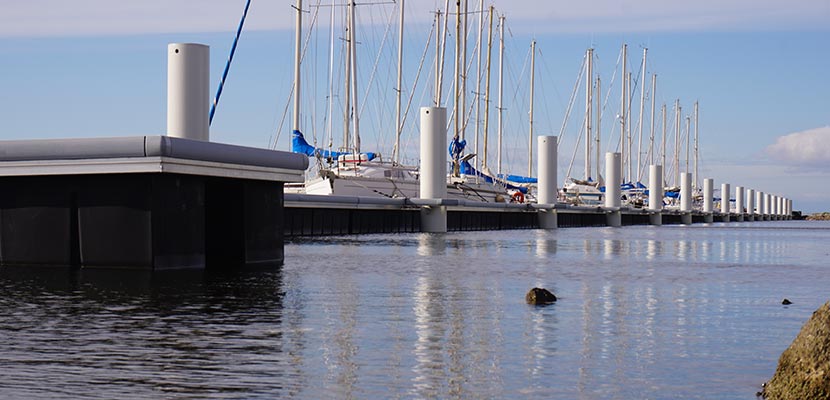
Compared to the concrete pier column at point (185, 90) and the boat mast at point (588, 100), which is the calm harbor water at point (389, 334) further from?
the boat mast at point (588, 100)

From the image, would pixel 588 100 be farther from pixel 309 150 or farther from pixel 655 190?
pixel 309 150

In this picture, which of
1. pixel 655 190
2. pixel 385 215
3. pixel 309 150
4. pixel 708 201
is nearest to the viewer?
pixel 385 215

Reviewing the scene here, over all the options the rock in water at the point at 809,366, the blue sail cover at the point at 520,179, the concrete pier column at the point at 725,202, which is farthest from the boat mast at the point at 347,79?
the concrete pier column at the point at 725,202

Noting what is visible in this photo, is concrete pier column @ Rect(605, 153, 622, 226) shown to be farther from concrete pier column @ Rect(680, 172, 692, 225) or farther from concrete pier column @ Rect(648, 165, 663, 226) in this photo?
concrete pier column @ Rect(680, 172, 692, 225)

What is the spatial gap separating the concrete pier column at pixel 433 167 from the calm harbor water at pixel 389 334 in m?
26.0

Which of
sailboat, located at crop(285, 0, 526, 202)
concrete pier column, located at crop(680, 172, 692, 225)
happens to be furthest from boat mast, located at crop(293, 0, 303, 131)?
concrete pier column, located at crop(680, 172, 692, 225)

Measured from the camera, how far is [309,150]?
191ft

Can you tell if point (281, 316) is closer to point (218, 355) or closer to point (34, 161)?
point (218, 355)

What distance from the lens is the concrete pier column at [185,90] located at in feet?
74.5

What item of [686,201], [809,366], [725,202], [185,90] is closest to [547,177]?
[185,90]

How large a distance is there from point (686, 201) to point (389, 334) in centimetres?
9698

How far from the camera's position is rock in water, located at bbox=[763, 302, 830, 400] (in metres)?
7.04

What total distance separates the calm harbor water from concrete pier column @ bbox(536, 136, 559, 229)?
4175 cm

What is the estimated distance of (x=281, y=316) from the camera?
40.8 feet
